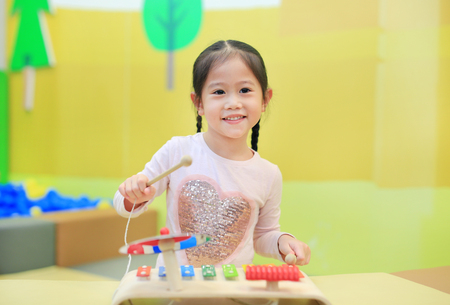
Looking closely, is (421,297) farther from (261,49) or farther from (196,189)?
(261,49)

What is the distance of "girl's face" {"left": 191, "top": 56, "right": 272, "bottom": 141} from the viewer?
0.84 m

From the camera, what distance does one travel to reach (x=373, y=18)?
5.71 ft

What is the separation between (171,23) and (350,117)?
1.02 meters

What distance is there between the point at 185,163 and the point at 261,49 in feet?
5.00

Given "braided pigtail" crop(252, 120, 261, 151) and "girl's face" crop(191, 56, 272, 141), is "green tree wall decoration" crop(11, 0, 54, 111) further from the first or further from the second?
"girl's face" crop(191, 56, 272, 141)

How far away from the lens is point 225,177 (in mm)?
903

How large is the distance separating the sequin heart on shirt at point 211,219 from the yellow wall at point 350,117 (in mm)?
621

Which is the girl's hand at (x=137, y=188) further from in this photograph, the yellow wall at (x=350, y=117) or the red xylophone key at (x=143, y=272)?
the yellow wall at (x=350, y=117)

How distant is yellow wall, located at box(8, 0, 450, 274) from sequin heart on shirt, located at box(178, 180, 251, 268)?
621mm

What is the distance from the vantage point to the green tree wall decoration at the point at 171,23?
2.11 m

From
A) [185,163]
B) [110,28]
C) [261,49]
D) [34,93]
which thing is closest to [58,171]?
[34,93]

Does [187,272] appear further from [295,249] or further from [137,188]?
[295,249]

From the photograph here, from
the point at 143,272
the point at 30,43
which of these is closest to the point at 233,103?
the point at 143,272

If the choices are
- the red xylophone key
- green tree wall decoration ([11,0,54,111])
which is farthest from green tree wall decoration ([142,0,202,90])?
the red xylophone key
